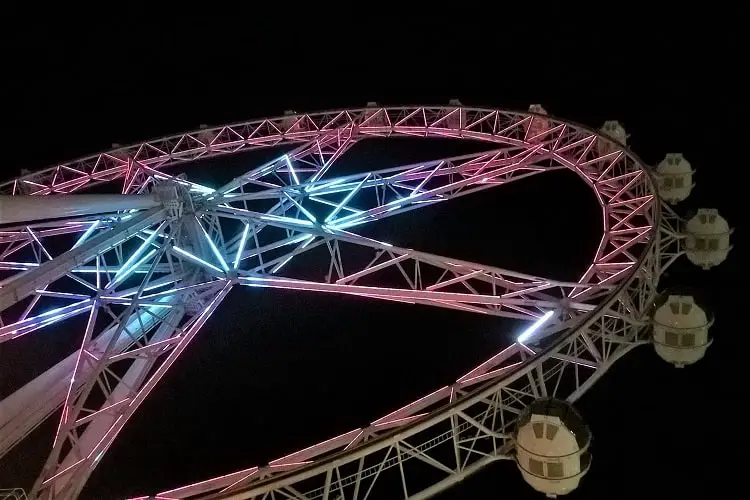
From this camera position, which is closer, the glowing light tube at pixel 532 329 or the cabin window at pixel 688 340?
the glowing light tube at pixel 532 329

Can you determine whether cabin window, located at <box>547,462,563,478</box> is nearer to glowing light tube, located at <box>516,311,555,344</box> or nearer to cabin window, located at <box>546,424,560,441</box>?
cabin window, located at <box>546,424,560,441</box>

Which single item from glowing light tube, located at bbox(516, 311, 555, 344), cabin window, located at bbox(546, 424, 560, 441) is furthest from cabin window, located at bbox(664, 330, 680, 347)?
cabin window, located at bbox(546, 424, 560, 441)

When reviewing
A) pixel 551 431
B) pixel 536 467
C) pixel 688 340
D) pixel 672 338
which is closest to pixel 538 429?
pixel 551 431

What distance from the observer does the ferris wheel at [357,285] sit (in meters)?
12.9

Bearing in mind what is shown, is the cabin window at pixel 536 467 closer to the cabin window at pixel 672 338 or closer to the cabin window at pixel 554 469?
the cabin window at pixel 554 469

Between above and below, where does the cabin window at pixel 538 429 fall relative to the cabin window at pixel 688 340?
below


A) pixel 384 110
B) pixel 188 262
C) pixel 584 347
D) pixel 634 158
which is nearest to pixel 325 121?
pixel 384 110

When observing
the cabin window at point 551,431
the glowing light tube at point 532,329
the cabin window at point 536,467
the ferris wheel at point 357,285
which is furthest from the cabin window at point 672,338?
the cabin window at point 536,467

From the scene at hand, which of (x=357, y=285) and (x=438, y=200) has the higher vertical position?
(x=438, y=200)

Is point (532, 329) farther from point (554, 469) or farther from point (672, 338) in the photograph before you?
point (554, 469)

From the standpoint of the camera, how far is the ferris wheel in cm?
1287

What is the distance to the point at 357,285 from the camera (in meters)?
23.6

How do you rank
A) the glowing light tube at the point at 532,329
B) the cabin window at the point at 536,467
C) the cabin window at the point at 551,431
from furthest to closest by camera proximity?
1. the glowing light tube at the point at 532,329
2. the cabin window at the point at 536,467
3. the cabin window at the point at 551,431

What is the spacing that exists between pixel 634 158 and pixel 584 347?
8.77 m
